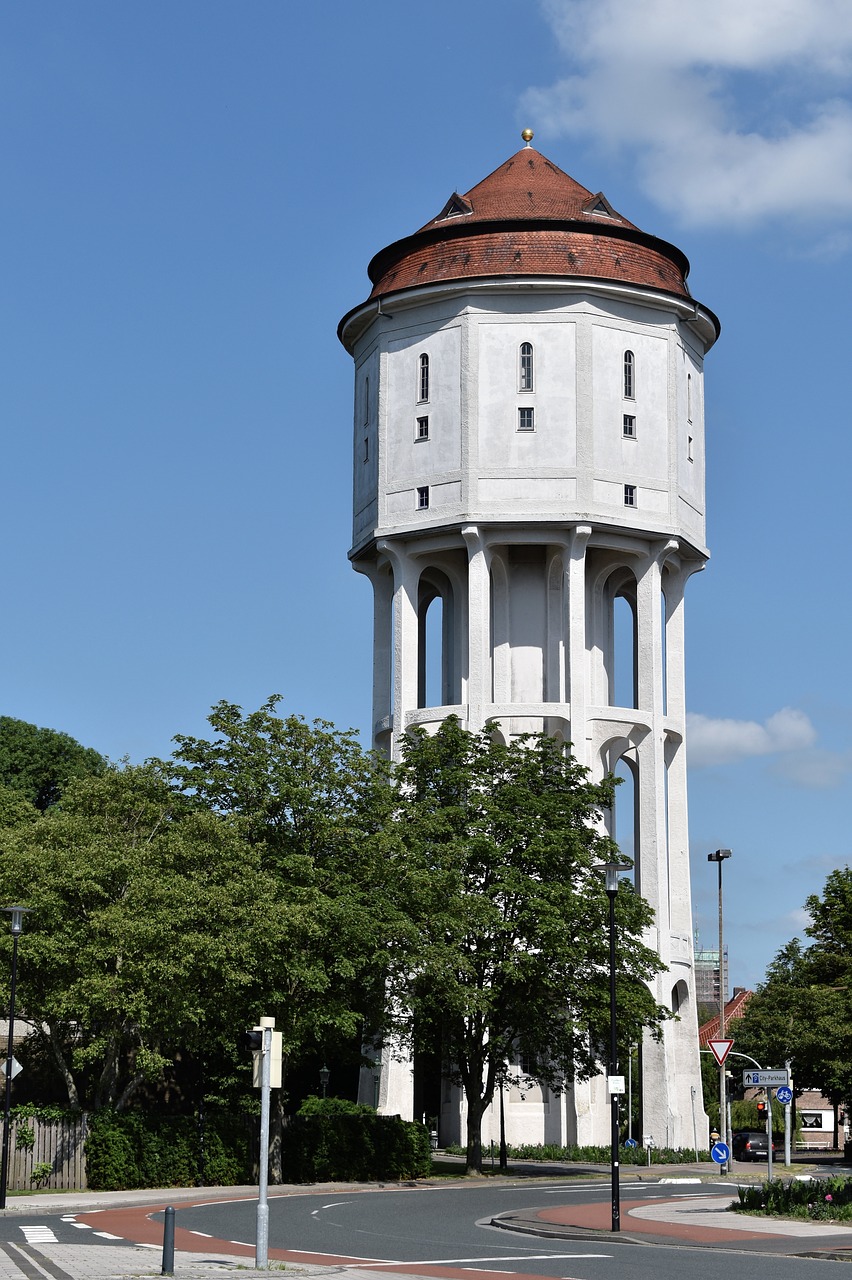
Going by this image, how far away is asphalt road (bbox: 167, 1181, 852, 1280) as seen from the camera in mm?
23203

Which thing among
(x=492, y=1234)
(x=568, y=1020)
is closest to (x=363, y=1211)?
(x=492, y=1234)

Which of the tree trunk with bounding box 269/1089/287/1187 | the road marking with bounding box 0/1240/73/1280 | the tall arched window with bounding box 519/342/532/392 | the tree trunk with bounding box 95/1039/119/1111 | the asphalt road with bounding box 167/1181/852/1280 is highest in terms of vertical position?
the tall arched window with bounding box 519/342/532/392

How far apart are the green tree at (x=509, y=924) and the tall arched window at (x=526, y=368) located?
15.2m

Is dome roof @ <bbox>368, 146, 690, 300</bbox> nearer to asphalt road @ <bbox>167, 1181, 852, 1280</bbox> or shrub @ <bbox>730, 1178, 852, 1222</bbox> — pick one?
asphalt road @ <bbox>167, 1181, 852, 1280</bbox>

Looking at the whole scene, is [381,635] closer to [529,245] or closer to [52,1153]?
[529,245]

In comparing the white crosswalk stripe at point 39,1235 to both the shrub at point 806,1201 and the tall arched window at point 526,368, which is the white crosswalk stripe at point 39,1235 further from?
the tall arched window at point 526,368

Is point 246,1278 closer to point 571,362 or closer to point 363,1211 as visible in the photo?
point 363,1211

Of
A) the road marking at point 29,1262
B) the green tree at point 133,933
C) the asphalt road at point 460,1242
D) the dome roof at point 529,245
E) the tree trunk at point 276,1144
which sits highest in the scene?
the dome roof at point 529,245

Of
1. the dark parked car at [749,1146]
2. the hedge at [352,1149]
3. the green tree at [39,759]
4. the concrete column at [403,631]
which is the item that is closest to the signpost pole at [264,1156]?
the hedge at [352,1149]

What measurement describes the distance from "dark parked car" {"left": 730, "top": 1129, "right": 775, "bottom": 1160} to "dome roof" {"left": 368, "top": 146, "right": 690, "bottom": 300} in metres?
34.9

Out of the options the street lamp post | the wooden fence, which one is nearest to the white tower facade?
the wooden fence

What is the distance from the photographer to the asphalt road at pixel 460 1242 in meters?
23.2

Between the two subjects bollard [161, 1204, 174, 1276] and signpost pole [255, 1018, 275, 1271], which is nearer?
bollard [161, 1204, 174, 1276]

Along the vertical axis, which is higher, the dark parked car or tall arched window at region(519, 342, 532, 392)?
tall arched window at region(519, 342, 532, 392)
